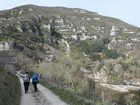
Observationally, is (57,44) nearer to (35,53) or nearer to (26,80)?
(35,53)

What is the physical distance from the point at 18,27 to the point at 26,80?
493 feet

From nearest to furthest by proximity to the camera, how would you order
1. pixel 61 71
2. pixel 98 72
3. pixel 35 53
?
1. pixel 61 71
2. pixel 35 53
3. pixel 98 72

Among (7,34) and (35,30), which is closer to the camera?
(7,34)

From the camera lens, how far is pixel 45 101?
22.0 metres

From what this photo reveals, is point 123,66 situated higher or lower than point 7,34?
lower

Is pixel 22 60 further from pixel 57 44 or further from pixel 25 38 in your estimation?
pixel 57 44

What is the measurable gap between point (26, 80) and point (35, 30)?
557 feet

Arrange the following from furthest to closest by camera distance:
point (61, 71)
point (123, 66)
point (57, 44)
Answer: point (57, 44) → point (123, 66) → point (61, 71)

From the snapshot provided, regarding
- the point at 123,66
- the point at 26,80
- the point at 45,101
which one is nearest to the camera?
the point at 45,101

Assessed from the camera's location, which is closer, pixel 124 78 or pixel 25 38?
pixel 124 78

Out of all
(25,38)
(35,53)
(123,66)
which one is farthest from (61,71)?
(123,66)

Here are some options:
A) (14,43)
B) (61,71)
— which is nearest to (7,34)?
(14,43)

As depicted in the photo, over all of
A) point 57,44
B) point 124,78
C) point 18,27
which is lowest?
point 124,78

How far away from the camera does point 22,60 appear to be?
102 meters
